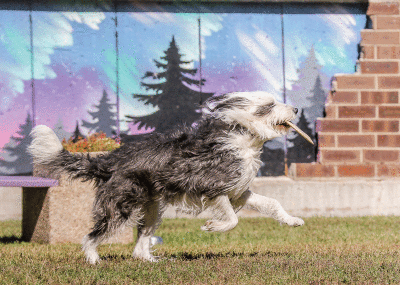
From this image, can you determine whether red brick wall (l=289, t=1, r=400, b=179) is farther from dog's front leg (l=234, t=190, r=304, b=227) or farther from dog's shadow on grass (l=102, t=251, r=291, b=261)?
dog's front leg (l=234, t=190, r=304, b=227)

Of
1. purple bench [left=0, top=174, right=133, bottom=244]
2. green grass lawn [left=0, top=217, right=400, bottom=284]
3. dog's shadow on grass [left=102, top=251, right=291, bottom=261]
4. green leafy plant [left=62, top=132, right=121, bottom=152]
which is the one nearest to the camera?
green grass lawn [left=0, top=217, right=400, bottom=284]

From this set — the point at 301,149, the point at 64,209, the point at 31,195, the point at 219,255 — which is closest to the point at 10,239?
the point at 31,195

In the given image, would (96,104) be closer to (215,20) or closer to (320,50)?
(215,20)

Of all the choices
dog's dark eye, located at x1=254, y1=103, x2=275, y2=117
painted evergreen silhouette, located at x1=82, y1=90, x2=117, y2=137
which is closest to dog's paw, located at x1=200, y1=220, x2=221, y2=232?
dog's dark eye, located at x1=254, y1=103, x2=275, y2=117

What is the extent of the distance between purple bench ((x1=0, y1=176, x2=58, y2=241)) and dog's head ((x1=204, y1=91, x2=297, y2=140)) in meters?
2.57

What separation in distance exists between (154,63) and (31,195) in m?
3.52

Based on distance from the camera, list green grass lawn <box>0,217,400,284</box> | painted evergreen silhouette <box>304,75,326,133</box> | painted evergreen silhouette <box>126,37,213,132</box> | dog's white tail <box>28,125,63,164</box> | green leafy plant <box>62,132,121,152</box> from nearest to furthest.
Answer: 1. green grass lawn <box>0,217,400,284</box>
2. dog's white tail <box>28,125,63,164</box>
3. green leafy plant <box>62,132,121,152</box>
4. painted evergreen silhouette <box>126,37,213,132</box>
5. painted evergreen silhouette <box>304,75,326,133</box>

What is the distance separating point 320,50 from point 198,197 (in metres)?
5.80

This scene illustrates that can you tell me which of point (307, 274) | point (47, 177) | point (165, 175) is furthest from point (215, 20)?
point (307, 274)

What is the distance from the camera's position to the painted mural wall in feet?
31.8

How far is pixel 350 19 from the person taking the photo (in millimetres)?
10188

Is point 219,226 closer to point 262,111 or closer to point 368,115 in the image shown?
point 262,111

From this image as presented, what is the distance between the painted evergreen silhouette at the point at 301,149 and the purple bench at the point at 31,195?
451 centimetres

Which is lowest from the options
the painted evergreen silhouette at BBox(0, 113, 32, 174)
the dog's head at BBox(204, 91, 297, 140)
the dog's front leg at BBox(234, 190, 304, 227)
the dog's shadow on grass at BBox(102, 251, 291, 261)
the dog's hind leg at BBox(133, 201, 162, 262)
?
the dog's shadow on grass at BBox(102, 251, 291, 261)
